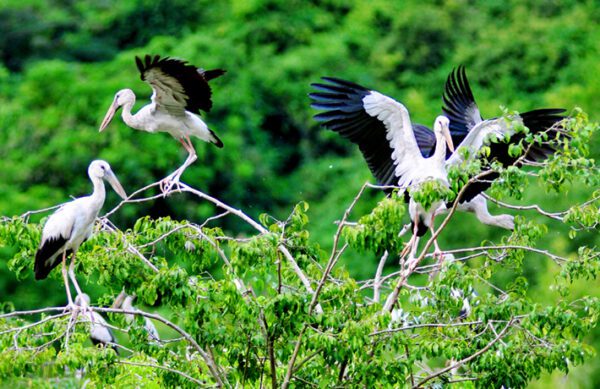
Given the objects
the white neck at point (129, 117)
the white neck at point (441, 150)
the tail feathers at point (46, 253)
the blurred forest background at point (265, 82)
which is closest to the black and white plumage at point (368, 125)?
the white neck at point (441, 150)

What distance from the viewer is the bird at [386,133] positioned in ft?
31.1

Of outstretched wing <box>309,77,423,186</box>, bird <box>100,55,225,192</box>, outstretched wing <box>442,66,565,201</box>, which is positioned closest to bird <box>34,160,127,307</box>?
bird <box>100,55,225,192</box>

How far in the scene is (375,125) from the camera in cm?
1011

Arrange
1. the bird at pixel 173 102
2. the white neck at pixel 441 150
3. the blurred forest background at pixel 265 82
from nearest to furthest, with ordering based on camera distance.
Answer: the white neck at pixel 441 150
the bird at pixel 173 102
the blurred forest background at pixel 265 82

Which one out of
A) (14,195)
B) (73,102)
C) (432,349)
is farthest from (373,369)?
(73,102)

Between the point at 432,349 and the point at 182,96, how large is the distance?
3.55 m

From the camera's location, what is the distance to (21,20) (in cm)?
3359

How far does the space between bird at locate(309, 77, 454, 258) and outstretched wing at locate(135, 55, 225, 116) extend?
2.74 ft

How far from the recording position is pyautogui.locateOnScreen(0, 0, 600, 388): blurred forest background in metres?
24.9

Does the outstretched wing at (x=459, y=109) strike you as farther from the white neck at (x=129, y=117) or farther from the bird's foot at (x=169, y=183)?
the bird's foot at (x=169, y=183)

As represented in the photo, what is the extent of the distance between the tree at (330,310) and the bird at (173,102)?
1.65 m

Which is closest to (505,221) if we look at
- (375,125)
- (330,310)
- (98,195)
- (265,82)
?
(375,125)

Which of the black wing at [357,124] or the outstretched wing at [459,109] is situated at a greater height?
the black wing at [357,124]

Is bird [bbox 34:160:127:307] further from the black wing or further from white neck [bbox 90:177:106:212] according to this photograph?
the black wing
